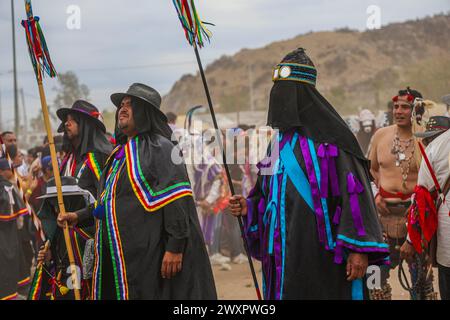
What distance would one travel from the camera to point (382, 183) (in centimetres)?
737

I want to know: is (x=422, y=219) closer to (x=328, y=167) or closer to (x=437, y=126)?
(x=437, y=126)

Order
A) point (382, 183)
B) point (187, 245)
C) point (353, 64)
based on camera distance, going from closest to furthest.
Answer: point (187, 245)
point (382, 183)
point (353, 64)

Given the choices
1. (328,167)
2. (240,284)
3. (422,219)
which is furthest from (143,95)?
(240,284)

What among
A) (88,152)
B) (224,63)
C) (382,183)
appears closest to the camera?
(88,152)

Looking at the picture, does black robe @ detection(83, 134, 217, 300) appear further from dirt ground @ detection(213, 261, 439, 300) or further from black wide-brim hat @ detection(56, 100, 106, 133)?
dirt ground @ detection(213, 261, 439, 300)

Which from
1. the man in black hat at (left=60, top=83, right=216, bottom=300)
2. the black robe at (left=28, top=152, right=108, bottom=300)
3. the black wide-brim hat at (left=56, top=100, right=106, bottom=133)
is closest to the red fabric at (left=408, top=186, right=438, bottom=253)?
the man in black hat at (left=60, top=83, right=216, bottom=300)

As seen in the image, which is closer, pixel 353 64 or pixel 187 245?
pixel 187 245

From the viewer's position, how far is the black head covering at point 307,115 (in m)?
Answer: 4.70

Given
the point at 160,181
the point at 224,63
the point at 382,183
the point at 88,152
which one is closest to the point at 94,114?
the point at 88,152

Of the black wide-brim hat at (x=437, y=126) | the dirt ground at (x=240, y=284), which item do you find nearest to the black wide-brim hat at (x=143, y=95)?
the black wide-brim hat at (x=437, y=126)

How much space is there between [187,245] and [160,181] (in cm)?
50

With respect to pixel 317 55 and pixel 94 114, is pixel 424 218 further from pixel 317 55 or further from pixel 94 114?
pixel 317 55
